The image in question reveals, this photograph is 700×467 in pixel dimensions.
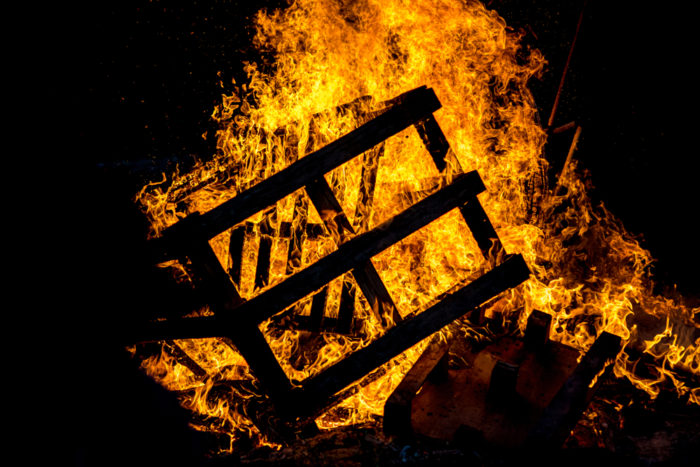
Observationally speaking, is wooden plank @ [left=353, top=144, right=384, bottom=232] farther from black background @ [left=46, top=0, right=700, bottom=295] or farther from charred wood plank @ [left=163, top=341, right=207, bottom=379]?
black background @ [left=46, top=0, right=700, bottom=295]

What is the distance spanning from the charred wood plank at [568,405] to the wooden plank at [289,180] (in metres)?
2.06

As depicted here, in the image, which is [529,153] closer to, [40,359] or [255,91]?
[255,91]

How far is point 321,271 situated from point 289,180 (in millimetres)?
669

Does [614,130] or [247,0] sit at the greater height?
[247,0]

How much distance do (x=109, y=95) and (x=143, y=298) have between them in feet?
17.8

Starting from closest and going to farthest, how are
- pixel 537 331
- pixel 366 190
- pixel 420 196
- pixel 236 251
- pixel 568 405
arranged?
1. pixel 568 405
2. pixel 537 331
3. pixel 366 190
4. pixel 236 251
5. pixel 420 196

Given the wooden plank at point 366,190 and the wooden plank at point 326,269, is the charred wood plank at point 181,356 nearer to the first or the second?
the wooden plank at point 326,269

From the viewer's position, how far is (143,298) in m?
2.88

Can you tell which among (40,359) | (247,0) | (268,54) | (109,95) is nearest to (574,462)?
(40,359)

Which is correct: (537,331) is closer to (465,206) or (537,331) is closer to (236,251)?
(465,206)

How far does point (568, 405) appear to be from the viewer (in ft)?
7.06

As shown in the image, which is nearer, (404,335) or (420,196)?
(404,335)

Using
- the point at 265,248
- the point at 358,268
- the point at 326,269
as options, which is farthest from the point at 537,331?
the point at 265,248

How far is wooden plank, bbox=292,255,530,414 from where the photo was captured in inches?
100
